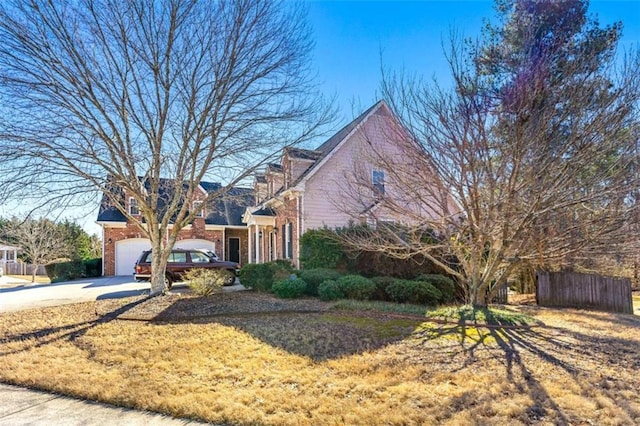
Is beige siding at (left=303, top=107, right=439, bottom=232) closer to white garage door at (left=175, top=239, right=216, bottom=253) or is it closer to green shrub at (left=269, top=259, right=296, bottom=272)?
green shrub at (left=269, top=259, right=296, bottom=272)

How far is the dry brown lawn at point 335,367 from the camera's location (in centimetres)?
389

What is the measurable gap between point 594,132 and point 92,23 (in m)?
11.5

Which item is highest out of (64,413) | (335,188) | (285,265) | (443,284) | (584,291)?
(335,188)

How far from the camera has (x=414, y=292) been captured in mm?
10766

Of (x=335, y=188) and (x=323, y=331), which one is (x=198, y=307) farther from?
(x=335, y=188)

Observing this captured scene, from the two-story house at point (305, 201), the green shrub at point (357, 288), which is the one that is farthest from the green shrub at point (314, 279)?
the two-story house at point (305, 201)

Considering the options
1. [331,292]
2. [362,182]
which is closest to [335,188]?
[331,292]

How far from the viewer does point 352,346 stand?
6164 millimetres

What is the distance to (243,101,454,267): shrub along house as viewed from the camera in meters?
8.66

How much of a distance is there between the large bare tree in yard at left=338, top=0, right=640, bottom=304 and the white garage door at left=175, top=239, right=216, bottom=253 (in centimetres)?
1885

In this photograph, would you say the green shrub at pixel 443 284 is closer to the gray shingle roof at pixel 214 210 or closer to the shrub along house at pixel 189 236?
the gray shingle roof at pixel 214 210

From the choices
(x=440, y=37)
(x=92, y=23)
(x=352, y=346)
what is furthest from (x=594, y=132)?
(x=92, y=23)

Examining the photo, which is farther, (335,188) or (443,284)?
(335,188)

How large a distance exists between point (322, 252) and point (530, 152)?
831 centimetres
